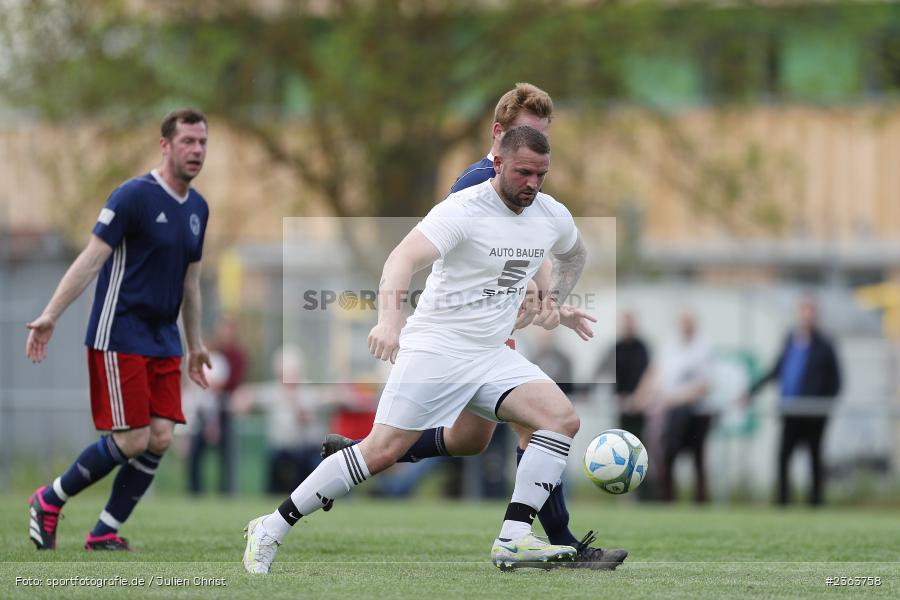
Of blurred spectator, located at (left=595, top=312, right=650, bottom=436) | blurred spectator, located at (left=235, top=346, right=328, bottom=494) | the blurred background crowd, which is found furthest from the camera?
blurred spectator, located at (left=235, top=346, right=328, bottom=494)

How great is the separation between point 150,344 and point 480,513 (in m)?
5.71

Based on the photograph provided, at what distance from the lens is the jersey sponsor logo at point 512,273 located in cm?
714

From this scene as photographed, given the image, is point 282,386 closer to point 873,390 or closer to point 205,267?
point 205,267

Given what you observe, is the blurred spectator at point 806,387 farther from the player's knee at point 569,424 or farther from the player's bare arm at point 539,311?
the player's knee at point 569,424

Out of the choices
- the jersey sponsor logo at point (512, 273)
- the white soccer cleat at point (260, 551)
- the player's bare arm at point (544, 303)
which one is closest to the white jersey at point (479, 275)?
the jersey sponsor logo at point (512, 273)

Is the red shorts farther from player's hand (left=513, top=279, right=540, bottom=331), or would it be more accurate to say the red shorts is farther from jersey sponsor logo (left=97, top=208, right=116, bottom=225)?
player's hand (left=513, top=279, right=540, bottom=331)

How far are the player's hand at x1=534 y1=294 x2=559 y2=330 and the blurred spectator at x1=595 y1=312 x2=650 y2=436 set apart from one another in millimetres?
9193

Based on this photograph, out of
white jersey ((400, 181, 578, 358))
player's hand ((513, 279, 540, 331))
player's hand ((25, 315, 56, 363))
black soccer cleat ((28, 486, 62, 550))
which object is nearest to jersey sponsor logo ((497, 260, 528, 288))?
white jersey ((400, 181, 578, 358))

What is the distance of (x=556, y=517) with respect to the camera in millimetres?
7539

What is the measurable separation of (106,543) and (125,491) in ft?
0.99

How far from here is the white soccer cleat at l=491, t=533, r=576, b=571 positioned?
7.04 m

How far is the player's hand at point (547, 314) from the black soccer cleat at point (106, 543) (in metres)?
2.69

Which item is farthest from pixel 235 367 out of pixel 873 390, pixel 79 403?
pixel 873 390

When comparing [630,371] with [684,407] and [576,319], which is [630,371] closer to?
[684,407]
